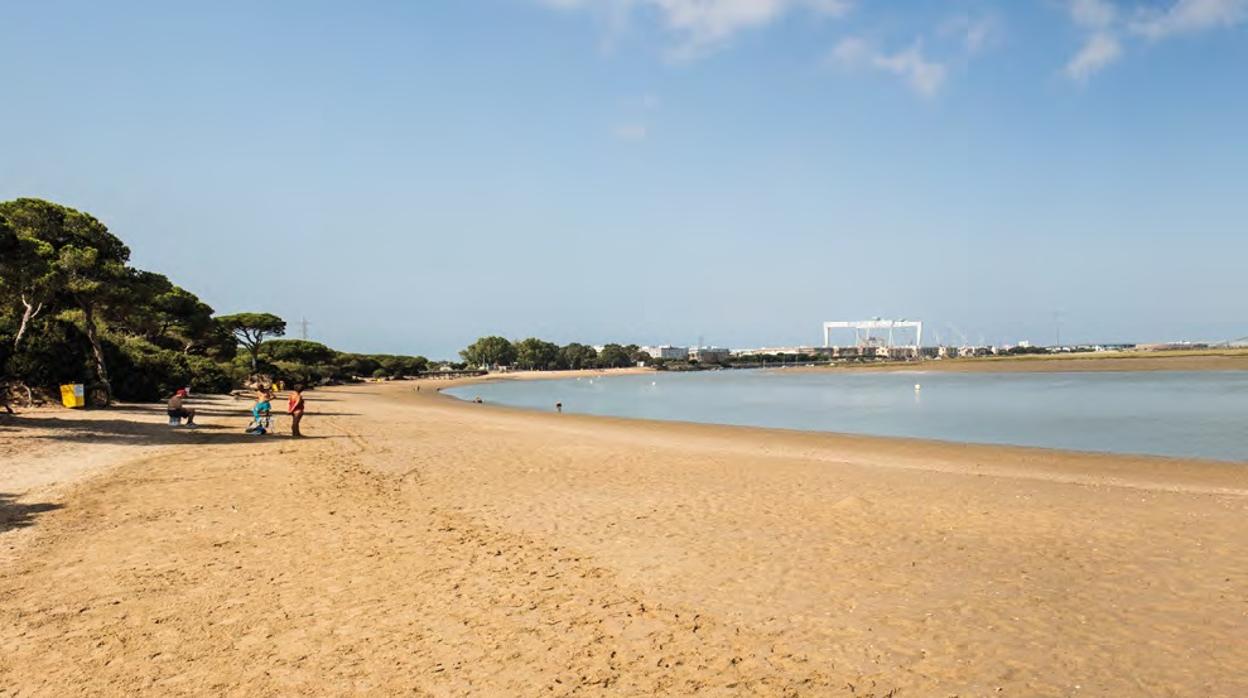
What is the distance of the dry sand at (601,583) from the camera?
539 cm

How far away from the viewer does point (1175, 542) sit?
9711mm

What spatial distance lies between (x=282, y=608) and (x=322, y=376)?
92.2m

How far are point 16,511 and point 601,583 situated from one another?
8.16 metres

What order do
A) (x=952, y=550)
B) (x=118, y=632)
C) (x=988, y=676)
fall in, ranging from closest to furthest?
(x=988, y=676) < (x=118, y=632) < (x=952, y=550)

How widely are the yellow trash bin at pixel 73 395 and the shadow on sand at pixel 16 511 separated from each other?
17.7 meters

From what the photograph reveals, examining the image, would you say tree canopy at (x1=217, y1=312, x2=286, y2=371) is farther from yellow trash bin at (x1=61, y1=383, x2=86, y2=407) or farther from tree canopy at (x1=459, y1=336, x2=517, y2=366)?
tree canopy at (x1=459, y1=336, x2=517, y2=366)

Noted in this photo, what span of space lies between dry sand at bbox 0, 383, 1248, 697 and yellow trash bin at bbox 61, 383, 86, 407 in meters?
11.9

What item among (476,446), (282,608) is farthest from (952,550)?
(476,446)

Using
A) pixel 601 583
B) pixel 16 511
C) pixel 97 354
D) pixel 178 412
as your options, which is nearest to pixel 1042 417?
pixel 601 583

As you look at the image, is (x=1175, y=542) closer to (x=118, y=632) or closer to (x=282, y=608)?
(x=282, y=608)

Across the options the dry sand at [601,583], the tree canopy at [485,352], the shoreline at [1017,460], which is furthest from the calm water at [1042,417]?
the tree canopy at [485,352]

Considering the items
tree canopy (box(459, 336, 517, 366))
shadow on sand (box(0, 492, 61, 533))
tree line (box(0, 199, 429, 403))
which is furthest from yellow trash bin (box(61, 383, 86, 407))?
tree canopy (box(459, 336, 517, 366))

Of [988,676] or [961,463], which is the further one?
[961,463]

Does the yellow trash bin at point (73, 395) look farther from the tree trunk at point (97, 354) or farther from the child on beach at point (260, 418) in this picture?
the child on beach at point (260, 418)
